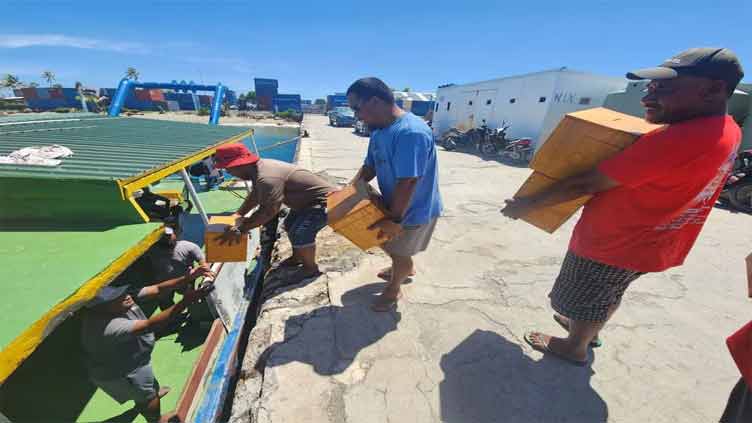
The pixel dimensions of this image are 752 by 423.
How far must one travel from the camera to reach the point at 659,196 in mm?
1244

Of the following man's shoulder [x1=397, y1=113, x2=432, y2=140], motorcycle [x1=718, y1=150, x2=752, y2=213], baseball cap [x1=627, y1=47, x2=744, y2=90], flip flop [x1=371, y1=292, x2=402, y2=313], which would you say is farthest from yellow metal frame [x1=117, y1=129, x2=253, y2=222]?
motorcycle [x1=718, y1=150, x2=752, y2=213]

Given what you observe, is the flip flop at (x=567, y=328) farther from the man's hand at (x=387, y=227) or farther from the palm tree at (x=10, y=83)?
the palm tree at (x=10, y=83)

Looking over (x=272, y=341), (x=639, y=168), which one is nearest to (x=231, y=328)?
(x=272, y=341)

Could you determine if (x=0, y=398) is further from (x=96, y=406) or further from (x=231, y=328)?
(x=231, y=328)

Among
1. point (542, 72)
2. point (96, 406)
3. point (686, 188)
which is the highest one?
point (542, 72)

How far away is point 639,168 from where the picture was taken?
1171 millimetres

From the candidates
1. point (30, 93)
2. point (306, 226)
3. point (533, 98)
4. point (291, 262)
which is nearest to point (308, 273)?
point (291, 262)

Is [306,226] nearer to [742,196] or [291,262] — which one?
[291,262]

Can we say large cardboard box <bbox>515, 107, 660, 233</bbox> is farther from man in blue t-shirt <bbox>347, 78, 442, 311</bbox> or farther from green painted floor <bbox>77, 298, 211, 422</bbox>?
green painted floor <bbox>77, 298, 211, 422</bbox>

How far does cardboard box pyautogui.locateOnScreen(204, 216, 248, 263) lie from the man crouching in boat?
0.13 m

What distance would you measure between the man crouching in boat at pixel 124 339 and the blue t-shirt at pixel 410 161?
5.07 ft

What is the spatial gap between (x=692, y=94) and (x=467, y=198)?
4751mm

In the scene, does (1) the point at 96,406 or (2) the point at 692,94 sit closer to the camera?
(2) the point at 692,94

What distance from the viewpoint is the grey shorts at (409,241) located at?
6.64 ft
